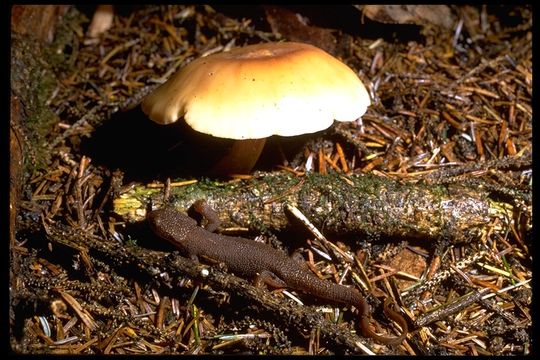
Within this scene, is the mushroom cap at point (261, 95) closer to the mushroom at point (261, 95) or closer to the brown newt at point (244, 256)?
the mushroom at point (261, 95)

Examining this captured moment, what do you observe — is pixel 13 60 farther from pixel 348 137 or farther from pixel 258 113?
pixel 348 137

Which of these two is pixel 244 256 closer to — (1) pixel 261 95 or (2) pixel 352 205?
(2) pixel 352 205

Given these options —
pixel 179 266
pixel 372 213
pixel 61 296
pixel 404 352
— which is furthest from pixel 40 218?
pixel 404 352

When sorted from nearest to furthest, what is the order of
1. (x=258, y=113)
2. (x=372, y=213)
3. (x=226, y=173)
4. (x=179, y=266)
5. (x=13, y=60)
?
1. (x=258, y=113)
2. (x=179, y=266)
3. (x=372, y=213)
4. (x=226, y=173)
5. (x=13, y=60)

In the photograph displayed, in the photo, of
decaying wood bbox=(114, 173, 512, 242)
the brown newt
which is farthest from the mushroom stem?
the brown newt

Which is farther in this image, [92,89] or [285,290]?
[92,89]

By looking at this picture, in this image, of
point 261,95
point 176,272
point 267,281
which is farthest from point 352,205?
point 176,272

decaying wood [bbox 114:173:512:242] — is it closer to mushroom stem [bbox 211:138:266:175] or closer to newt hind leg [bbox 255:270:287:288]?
mushroom stem [bbox 211:138:266:175]

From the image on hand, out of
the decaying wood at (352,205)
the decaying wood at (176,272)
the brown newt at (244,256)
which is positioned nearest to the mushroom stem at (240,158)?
the decaying wood at (352,205)
